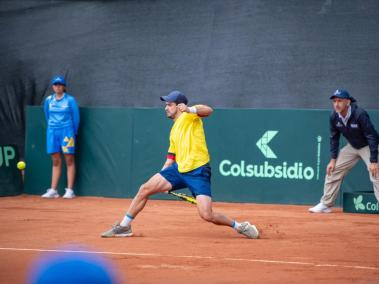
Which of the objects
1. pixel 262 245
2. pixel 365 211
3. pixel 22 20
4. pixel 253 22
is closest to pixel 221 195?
pixel 365 211

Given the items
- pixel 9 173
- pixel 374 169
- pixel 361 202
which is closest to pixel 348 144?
pixel 374 169

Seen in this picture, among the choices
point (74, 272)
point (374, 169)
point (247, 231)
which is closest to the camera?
point (74, 272)

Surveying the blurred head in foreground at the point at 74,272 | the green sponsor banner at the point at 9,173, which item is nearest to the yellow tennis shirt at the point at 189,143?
the green sponsor banner at the point at 9,173

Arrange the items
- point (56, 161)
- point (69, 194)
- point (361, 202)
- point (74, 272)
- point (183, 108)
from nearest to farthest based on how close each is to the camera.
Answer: point (74, 272), point (183, 108), point (361, 202), point (69, 194), point (56, 161)

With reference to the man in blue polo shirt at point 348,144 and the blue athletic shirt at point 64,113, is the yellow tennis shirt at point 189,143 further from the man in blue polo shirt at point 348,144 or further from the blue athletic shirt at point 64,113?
the blue athletic shirt at point 64,113

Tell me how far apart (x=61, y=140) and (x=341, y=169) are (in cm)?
543

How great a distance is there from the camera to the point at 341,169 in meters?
12.0

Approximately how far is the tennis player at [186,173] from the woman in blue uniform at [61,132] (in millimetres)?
5912

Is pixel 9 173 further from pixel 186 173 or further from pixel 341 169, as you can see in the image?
pixel 186 173

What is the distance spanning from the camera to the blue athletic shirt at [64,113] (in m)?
14.7

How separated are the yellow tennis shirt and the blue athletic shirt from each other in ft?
20.0

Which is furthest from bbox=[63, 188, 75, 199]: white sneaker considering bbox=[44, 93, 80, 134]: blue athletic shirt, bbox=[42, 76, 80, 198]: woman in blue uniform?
bbox=[44, 93, 80, 134]: blue athletic shirt

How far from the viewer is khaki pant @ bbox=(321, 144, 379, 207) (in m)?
11.7

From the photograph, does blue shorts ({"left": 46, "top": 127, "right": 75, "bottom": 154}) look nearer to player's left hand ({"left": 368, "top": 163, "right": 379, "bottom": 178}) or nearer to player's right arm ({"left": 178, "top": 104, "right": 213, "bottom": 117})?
player's left hand ({"left": 368, "top": 163, "right": 379, "bottom": 178})
